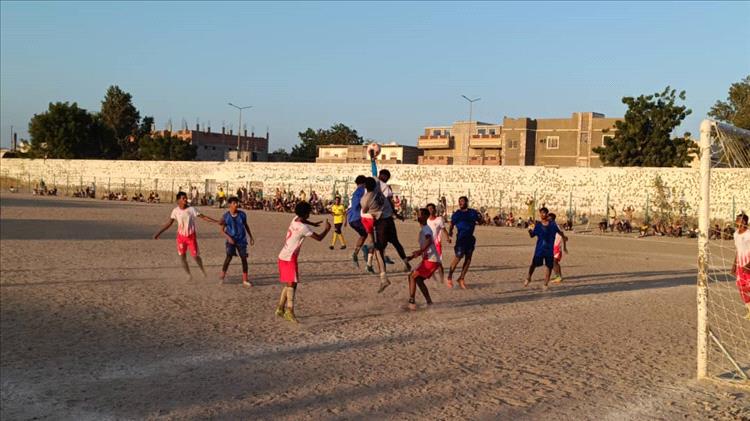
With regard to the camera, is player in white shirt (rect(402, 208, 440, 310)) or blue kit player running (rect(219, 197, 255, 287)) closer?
player in white shirt (rect(402, 208, 440, 310))

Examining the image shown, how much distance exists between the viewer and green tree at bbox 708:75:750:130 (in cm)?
5519

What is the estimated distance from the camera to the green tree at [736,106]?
5519cm

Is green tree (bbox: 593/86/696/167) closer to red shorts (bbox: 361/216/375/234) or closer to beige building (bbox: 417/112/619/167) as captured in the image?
beige building (bbox: 417/112/619/167)

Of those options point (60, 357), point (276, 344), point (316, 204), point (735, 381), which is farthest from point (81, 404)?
point (316, 204)

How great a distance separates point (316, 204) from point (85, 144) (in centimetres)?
5477

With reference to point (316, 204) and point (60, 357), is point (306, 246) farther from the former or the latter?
point (316, 204)

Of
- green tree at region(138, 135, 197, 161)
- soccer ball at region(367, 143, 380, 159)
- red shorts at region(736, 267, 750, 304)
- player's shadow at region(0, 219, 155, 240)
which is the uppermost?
green tree at region(138, 135, 197, 161)

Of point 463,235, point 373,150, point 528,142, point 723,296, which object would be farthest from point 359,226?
point 528,142

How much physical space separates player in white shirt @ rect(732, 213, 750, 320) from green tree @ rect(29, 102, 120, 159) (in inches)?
3377

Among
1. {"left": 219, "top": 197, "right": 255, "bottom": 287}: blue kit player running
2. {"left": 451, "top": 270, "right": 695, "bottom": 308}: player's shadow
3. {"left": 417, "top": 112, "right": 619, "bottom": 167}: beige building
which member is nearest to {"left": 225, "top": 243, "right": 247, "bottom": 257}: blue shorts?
{"left": 219, "top": 197, "right": 255, "bottom": 287}: blue kit player running

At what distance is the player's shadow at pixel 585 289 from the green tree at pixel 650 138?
37.6 meters

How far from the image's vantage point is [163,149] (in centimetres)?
9019

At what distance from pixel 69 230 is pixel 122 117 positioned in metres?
85.7

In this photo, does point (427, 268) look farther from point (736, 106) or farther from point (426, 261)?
point (736, 106)
